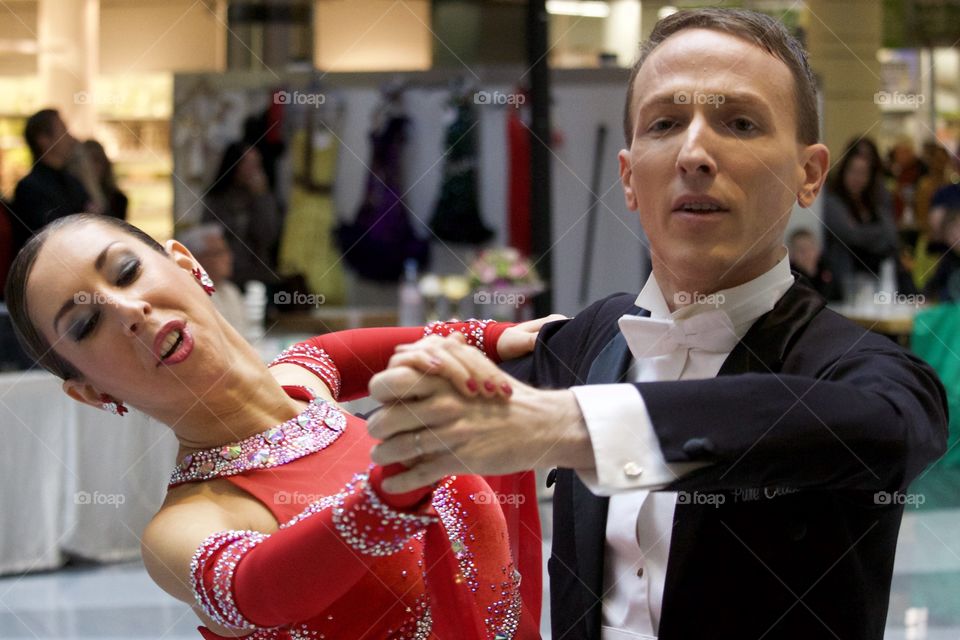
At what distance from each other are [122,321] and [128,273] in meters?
0.08

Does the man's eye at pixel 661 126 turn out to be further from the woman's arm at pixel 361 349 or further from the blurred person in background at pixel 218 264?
the blurred person in background at pixel 218 264

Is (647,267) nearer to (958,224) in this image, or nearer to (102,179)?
(958,224)

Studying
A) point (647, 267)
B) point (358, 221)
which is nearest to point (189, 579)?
point (647, 267)

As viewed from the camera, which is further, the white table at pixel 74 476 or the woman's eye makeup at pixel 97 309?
the white table at pixel 74 476

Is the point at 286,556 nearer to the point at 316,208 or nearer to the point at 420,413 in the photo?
the point at 420,413

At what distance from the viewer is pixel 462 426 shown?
951 mm

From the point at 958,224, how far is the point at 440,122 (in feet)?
9.92

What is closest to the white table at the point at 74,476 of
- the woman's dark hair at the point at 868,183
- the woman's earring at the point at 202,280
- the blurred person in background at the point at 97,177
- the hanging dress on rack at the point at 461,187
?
the blurred person in background at the point at 97,177

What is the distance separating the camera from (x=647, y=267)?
5.69m

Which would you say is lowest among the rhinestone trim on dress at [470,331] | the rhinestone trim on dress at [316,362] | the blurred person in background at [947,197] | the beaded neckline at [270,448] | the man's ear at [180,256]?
the blurred person in background at [947,197]

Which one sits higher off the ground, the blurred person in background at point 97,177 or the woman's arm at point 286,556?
the woman's arm at point 286,556

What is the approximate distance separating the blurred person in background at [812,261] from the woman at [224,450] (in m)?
4.09

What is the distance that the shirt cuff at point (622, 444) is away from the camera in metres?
1.00

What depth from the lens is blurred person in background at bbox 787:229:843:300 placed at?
17.8 feet
